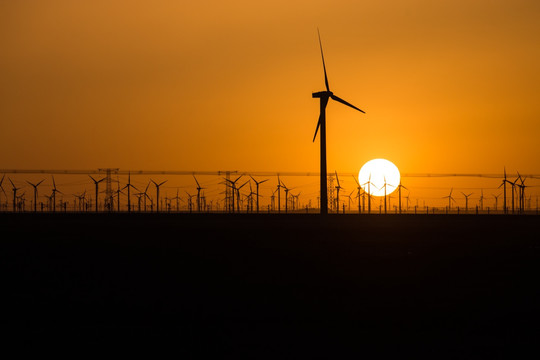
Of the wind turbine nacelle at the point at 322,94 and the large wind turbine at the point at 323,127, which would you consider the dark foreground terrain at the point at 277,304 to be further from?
the wind turbine nacelle at the point at 322,94

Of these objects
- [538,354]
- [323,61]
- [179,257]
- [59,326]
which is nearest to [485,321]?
[538,354]

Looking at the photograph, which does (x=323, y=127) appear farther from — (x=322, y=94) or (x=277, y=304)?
(x=277, y=304)

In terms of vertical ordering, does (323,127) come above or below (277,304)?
above

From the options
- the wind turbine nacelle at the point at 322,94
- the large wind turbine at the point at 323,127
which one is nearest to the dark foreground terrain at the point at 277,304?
the large wind turbine at the point at 323,127

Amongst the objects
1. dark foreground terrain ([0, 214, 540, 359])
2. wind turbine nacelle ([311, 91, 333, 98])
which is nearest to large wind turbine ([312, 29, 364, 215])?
wind turbine nacelle ([311, 91, 333, 98])

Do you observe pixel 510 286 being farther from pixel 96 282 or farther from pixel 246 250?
pixel 246 250

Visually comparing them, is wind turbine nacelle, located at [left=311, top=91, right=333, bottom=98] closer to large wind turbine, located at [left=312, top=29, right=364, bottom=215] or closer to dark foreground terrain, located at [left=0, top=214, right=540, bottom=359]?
large wind turbine, located at [left=312, top=29, right=364, bottom=215]

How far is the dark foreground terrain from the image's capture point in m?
18.4

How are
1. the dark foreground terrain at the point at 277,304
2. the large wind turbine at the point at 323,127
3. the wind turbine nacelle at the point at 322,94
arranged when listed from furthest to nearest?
the wind turbine nacelle at the point at 322,94 → the large wind turbine at the point at 323,127 → the dark foreground terrain at the point at 277,304

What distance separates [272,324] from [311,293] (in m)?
5.90

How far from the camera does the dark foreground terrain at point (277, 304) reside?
18.4m

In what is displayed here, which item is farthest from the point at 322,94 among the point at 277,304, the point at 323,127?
the point at 277,304

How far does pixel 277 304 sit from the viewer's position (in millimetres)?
23984

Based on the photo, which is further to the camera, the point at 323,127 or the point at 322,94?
the point at 322,94
